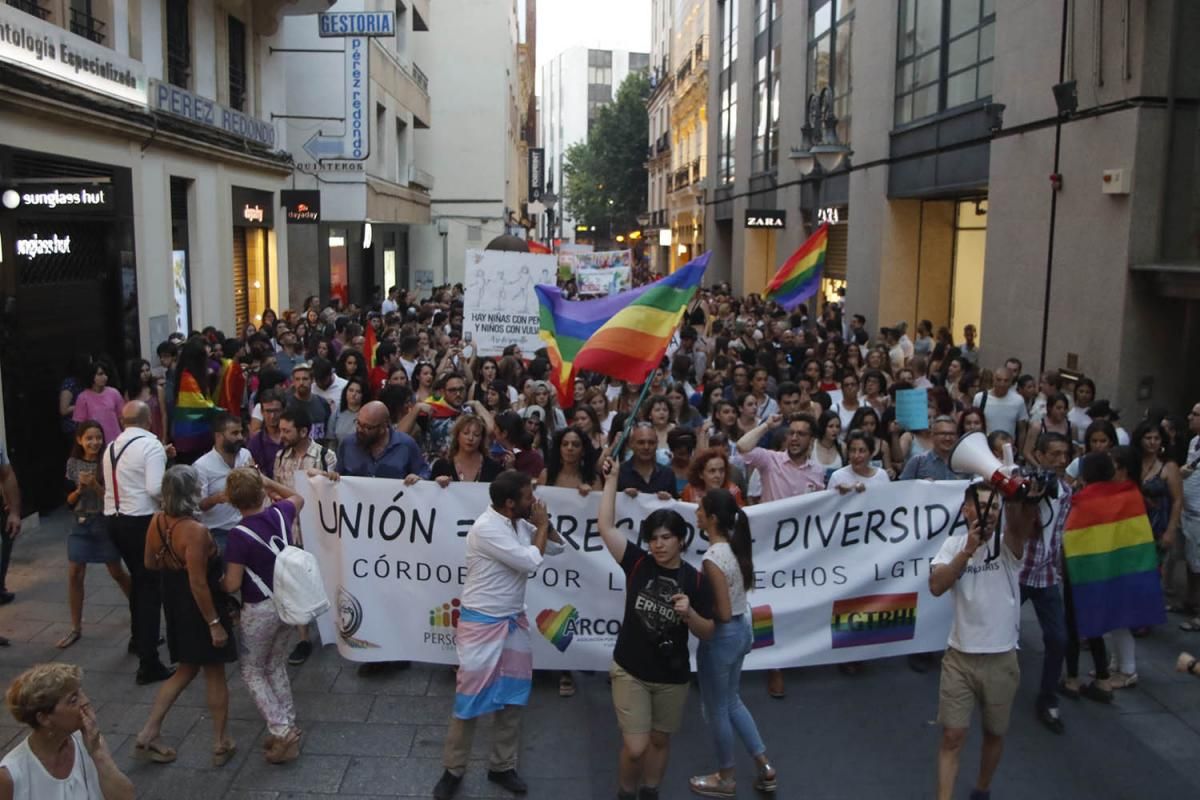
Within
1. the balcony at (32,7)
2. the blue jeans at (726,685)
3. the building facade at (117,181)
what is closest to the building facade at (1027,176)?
the blue jeans at (726,685)

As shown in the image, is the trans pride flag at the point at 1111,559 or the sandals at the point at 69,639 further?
the sandals at the point at 69,639

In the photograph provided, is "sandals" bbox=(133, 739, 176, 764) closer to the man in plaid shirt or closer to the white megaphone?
the white megaphone

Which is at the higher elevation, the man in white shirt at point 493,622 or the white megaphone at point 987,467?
the white megaphone at point 987,467

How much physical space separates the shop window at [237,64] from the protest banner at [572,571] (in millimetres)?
14223

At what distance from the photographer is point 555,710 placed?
22.0ft

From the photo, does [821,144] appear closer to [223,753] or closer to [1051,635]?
[1051,635]

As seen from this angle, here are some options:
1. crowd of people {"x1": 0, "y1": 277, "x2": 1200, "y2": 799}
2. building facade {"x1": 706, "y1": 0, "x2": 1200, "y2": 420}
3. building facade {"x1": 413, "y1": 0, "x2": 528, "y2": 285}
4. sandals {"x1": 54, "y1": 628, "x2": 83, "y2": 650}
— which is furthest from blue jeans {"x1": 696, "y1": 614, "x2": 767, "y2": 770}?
building facade {"x1": 413, "y1": 0, "x2": 528, "y2": 285}

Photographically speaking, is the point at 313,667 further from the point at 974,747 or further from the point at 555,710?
the point at 974,747

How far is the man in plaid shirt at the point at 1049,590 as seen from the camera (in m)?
6.44

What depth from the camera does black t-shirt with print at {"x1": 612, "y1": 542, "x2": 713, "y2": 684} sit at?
16.4ft

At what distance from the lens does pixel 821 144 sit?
635 inches

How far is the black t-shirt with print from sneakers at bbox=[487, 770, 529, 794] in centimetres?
102

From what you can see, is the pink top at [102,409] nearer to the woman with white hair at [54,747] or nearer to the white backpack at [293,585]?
the white backpack at [293,585]

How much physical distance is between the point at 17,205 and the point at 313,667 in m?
6.16
